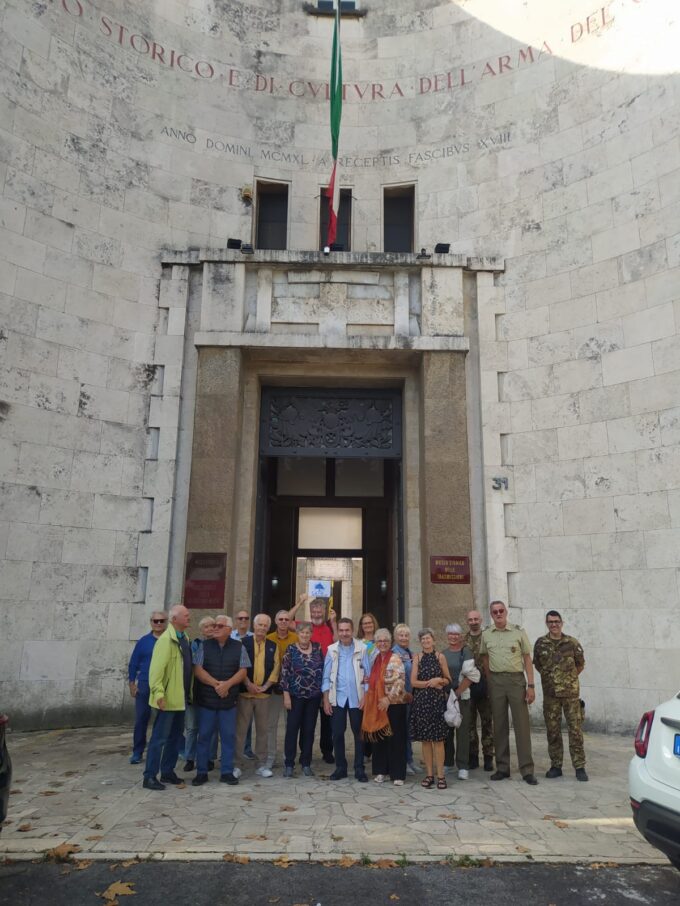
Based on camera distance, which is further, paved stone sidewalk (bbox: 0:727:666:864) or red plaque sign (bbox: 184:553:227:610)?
red plaque sign (bbox: 184:553:227:610)

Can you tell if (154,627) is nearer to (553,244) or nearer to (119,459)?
(119,459)

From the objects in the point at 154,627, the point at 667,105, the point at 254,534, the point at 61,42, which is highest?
the point at 61,42

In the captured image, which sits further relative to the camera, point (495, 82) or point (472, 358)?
point (495, 82)

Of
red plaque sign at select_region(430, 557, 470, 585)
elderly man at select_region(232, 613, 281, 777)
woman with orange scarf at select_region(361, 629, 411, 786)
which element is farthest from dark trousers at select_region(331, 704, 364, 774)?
red plaque sign at select_region(430, 557, 470, 585)

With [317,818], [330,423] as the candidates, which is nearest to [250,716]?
[317,818]

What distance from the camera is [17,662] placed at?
361 inches

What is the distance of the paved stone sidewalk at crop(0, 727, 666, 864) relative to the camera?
4.76 metres

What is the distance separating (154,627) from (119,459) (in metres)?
3.69

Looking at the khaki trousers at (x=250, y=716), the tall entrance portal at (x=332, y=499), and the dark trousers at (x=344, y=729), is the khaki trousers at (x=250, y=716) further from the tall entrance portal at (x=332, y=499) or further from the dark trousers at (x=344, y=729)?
the tall entrance portal at (x=332, y=499)

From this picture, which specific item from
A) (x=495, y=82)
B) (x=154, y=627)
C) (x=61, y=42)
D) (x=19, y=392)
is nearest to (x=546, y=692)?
(x=154, y=627)

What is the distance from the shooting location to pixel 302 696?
6.98 meters

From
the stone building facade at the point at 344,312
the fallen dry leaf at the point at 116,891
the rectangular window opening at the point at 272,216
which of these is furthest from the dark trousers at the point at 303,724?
the rectangular window opening at the point at 272,216

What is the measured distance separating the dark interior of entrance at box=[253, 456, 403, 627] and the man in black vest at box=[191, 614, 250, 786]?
8.15m

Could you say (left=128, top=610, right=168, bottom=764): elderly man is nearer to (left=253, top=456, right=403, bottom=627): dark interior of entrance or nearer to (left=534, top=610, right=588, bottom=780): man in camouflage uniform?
(left=534, top=610, right=588, bottom=780): man in camouflage uniform
